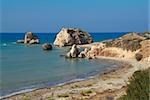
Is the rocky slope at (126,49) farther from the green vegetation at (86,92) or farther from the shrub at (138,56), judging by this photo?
the green vegetation at (86,92)

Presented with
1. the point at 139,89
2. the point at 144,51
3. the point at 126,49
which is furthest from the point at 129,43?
the point at 139,89

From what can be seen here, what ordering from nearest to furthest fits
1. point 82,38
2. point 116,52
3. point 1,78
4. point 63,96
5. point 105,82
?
point 63,96 → point 105,82 → point 1,78 → point 116,52 → point 82,38

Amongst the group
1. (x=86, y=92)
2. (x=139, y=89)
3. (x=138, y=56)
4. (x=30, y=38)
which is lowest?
(x=86, y=92)

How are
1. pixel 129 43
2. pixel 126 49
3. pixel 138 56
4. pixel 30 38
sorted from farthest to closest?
pixel 30 38, pixel 129 43, pixel 126 49, pixel 138 56

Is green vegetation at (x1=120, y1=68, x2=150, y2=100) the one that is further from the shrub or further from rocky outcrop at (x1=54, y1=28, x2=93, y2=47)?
rocky outcrop at (x1=54, y1=28, x2=93, y2=47)

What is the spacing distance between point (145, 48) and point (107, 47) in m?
9.82

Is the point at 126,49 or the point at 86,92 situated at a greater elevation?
the point at 126,49

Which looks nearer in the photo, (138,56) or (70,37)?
(138,56)

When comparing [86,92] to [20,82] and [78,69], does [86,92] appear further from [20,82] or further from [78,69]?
[78,69]

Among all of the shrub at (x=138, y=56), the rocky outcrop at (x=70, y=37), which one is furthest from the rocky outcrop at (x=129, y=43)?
the rocky outcrop at (x=70, y=37)

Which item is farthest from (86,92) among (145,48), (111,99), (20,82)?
(145,48)

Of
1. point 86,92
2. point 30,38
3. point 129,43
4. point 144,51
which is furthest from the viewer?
point 30,38

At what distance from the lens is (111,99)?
18.2 m

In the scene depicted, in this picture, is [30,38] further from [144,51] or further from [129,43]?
[144,51]
